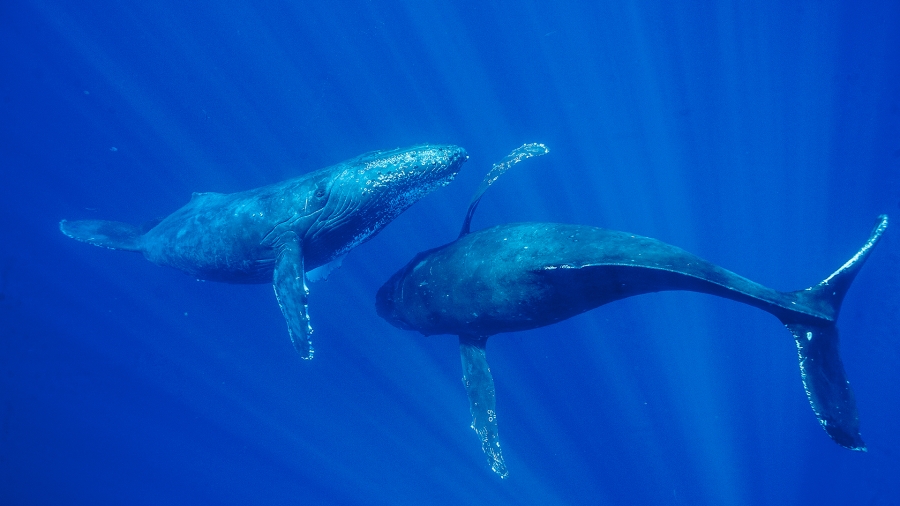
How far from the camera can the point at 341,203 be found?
6.93 m

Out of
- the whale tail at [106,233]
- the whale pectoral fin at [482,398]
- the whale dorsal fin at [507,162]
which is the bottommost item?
the whale pectoral fin at [482,398]

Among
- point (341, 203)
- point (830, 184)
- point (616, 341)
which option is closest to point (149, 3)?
point (341, 203)

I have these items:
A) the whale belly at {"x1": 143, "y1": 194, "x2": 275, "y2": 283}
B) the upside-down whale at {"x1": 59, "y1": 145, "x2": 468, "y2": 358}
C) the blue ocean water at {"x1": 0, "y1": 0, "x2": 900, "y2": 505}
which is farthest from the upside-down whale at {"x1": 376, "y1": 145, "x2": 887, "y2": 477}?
the blue ocean water at {"x1": 0, "y1": 0, "x2": 900, "y2": 505}

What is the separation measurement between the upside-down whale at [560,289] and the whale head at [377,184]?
0.95 metres

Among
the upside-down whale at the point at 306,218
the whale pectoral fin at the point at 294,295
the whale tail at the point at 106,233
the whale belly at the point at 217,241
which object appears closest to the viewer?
the whale pectoral fin at the point at 294,295

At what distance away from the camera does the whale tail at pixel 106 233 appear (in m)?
10.1

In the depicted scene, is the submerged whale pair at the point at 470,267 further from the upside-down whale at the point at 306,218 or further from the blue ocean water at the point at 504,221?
the blue ocean water at the point at 504,221

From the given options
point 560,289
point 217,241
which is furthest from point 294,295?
point 560,289

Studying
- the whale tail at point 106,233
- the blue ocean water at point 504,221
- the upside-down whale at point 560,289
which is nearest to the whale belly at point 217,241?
the whale tail at point 106,233

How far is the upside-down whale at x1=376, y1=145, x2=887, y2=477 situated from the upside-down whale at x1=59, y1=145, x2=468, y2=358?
3.62ft

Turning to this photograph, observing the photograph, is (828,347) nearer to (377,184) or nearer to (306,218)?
(377,184)

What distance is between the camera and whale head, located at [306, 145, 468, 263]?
680 cm

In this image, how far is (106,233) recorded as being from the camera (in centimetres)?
1061

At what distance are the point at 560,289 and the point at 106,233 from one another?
36.0 feet
